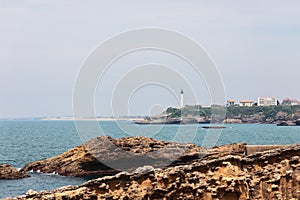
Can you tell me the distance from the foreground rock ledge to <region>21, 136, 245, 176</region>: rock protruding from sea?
32475 millimetres

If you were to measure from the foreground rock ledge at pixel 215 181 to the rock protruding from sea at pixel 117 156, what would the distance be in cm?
3248

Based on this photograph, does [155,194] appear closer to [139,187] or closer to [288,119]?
[139,187]

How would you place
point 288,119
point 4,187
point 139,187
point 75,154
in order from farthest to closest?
point 288,119 < point 75,154 < point 4,187 < point 139,187

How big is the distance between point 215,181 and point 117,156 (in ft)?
116

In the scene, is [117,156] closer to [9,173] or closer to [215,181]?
[9,173]

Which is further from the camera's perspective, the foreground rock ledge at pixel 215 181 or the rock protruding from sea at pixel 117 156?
the rock protruding from sea at pixel 117 156

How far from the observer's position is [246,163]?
12.6 m

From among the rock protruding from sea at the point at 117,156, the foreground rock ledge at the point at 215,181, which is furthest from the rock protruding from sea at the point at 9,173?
the foreground rock ledge at the point at 215,181

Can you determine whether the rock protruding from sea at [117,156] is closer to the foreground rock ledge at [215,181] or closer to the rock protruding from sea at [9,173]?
the rock protruding from sea at [9,173]

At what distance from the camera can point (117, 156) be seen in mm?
47312

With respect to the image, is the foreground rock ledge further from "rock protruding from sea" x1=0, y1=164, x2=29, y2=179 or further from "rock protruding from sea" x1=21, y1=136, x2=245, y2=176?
"rock protruding from sea" x1=0, y1=164, x2=29, y2=179

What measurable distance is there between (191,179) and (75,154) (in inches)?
1413

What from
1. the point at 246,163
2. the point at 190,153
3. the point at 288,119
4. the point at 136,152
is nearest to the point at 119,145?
the point at 136,152

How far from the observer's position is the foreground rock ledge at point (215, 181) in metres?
11.9
